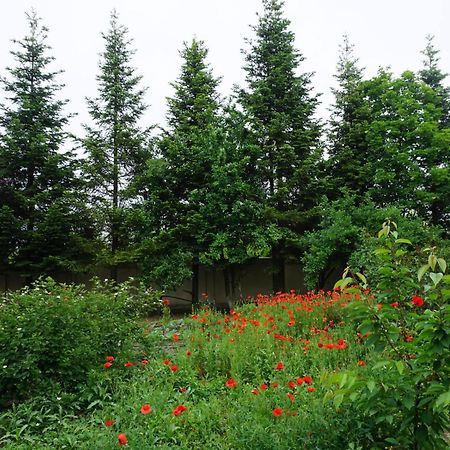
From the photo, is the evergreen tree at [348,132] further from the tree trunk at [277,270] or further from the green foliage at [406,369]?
the green foliage at [406,369]

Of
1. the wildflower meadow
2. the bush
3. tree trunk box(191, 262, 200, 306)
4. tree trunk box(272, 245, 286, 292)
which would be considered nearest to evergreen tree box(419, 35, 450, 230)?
tree trunk box(272, 245, 286, 292)

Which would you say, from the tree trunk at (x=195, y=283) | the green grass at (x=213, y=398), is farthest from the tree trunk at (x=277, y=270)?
the green grass at (x=213, y=398)

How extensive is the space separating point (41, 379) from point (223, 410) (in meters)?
1.62

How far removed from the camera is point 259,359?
3.73 metres

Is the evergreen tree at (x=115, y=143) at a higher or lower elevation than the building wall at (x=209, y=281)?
higher

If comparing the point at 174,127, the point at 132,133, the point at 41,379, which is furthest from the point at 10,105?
the point at 41,379

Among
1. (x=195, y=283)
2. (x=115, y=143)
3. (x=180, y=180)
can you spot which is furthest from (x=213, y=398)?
(x=115, y=143)

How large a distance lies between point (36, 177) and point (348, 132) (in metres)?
9.49

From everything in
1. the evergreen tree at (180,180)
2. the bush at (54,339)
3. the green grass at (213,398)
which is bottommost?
the green grass at (213,398)

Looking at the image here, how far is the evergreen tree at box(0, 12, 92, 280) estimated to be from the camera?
10804 mm

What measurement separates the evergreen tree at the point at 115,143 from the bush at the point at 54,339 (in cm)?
657

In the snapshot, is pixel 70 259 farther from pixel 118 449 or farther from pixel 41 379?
pixel 118 449

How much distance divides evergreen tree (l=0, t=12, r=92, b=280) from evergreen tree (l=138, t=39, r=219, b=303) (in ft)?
6.94

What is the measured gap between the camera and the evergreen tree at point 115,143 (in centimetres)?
1102
